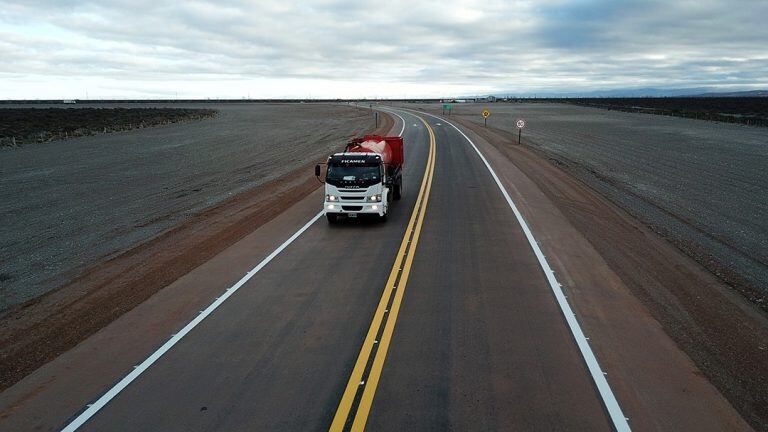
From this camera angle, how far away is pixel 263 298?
33.8ft

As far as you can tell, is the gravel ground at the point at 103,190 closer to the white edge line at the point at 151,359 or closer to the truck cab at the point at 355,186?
the white edge line at the point at 151,359

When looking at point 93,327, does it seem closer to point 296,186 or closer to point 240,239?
point 240,239

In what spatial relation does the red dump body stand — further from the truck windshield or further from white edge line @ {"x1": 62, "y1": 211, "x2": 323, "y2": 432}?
white edge line @ {"x1": 62, "y1": 211, "x2": 323, "y2": 432}

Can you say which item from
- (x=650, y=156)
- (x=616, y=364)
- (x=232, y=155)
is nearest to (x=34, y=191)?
(x=232, y=155)

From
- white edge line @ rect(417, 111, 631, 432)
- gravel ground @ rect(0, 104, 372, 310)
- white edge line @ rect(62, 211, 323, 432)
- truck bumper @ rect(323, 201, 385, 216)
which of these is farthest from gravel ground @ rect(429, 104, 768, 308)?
gravel ground @ rect(0, 104, 372, 310)

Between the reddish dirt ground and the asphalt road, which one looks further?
the reddish dirt ground

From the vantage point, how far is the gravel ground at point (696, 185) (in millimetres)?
14204

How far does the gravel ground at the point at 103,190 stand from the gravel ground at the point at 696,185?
16.7 m

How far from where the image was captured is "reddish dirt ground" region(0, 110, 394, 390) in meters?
8.53

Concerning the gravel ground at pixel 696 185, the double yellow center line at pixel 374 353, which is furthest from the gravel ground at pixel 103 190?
the gravel ground at pixel 696 185

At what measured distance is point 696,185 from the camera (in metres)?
25.7

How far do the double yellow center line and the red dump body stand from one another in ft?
18.0

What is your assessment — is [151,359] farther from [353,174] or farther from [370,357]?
[353,174]

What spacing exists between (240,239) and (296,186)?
9352mm
